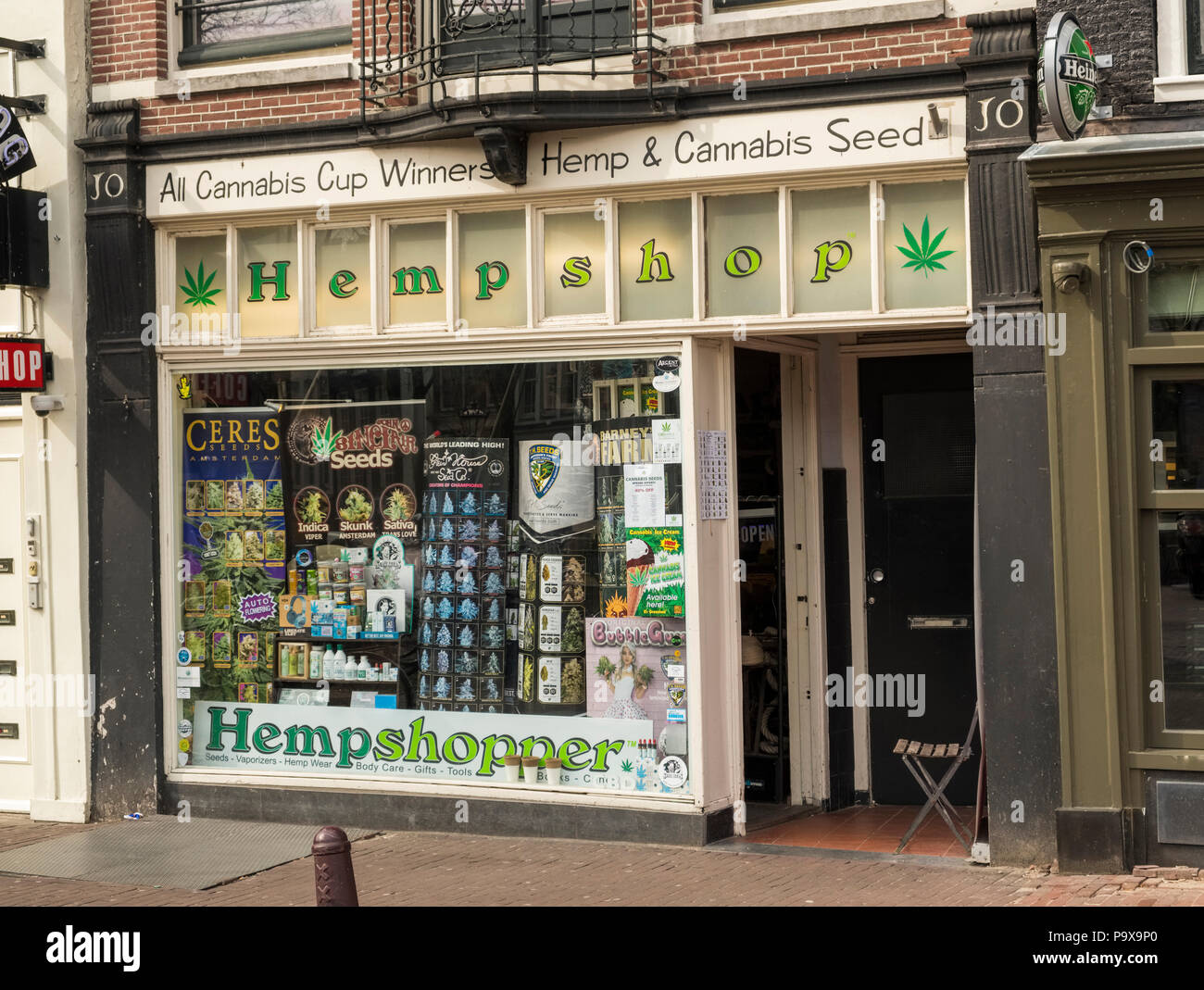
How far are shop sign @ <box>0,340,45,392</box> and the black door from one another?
213 inches

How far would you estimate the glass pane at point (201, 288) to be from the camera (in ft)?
32.7

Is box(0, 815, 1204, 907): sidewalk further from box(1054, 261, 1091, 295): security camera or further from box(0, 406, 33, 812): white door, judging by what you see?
box(1054, 261, 1091, 295): security camera

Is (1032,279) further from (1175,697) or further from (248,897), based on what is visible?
Result: (248,897)

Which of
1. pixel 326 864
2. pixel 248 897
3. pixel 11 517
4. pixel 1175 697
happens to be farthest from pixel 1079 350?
pixel 11 517

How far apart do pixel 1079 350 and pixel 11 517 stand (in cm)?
702

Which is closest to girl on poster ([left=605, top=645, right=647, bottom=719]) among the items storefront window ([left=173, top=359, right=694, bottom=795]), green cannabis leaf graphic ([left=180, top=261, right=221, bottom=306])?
storefront window ([left=173, top=359, right=694, bottom=795])

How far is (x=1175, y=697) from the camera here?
779 centimetres

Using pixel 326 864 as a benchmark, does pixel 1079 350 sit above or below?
above

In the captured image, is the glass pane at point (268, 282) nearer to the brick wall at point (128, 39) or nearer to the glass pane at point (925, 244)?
the brick wall at point (128, 39)

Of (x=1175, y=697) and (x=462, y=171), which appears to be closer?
(x=1175, y=697)

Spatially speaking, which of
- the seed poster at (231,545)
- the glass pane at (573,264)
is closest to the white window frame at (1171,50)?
the glass pane at (573,264)

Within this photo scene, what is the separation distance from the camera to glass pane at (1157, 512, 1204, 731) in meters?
7.77

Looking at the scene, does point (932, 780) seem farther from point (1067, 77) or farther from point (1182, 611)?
point (1067, 77)

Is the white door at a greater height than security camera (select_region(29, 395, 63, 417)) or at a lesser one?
lesser
